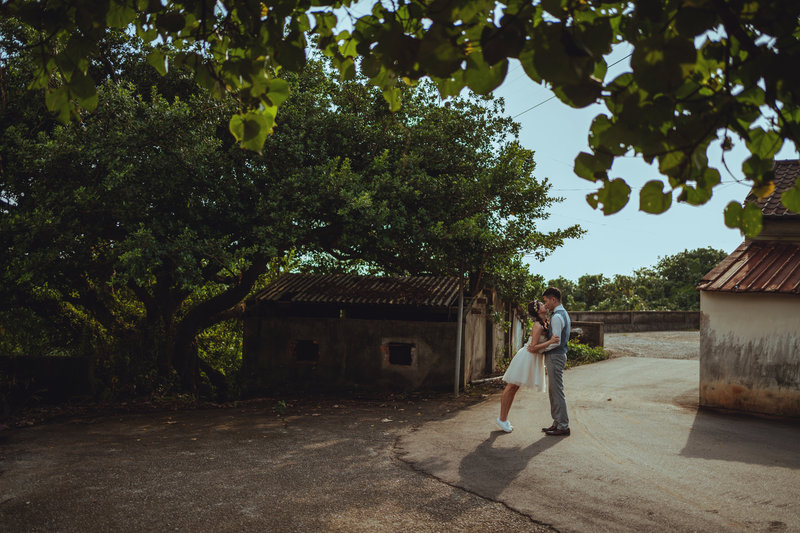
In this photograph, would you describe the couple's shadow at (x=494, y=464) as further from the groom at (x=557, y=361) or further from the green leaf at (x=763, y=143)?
the green leaf at (x=763, y=143)

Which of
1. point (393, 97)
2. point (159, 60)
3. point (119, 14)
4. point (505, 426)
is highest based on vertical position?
point (119, 14)

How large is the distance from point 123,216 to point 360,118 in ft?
16.8

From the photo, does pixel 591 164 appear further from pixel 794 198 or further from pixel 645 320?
pixel 645 320

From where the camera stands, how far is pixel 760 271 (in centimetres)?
1029

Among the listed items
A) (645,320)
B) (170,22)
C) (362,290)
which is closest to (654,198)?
(170,22)

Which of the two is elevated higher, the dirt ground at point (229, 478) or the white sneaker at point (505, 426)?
the white sneaker at point (505, 426)

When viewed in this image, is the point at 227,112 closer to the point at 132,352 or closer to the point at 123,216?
the point at 123,216

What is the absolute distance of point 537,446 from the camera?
6906mm

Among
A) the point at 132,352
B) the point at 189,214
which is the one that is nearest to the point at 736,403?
the point at 189,214

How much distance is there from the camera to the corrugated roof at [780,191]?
35.8 feet

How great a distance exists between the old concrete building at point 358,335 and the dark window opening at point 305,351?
25mm

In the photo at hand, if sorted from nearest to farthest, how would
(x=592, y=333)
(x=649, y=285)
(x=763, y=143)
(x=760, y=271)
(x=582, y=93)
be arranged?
(x=582, y=93), (x=763, y=143), (x=760, y=271), (x=592, y=333), (x=649, y=285)

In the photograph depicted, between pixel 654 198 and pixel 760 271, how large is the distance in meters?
10.1

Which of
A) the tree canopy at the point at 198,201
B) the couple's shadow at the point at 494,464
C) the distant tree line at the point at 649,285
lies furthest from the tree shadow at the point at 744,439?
the distant tree line at the point at 649,285
